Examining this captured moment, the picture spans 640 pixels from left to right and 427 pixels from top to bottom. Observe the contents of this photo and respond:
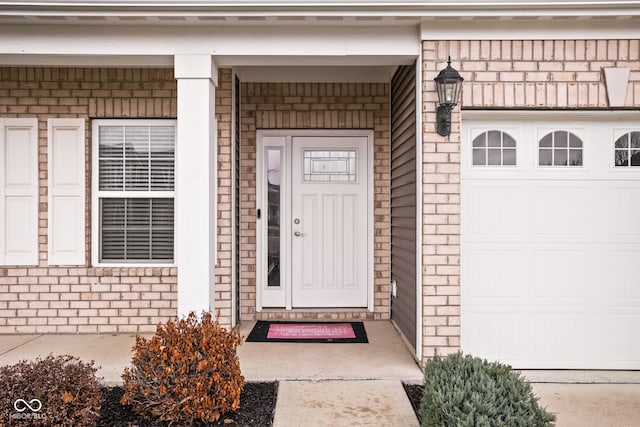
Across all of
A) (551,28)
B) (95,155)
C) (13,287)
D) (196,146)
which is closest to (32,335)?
(13,287)

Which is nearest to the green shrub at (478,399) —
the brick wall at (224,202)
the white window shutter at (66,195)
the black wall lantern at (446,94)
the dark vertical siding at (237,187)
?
the black wall lantern at (446,94)

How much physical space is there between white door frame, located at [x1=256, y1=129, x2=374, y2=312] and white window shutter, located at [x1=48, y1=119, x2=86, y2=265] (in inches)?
74.1

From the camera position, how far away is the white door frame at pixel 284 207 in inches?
219

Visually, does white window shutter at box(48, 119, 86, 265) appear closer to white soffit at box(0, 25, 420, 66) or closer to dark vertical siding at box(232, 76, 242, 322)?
white soffit at box(0, 25, 420, 66)

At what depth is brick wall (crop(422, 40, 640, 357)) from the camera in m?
3.89

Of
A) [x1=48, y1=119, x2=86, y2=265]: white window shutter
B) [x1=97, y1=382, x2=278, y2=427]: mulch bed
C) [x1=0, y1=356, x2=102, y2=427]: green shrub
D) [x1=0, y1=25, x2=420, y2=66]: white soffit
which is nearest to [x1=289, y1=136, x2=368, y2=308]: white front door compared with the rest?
[x1=0, y1=25, x2=420, y2=66]: white soffit

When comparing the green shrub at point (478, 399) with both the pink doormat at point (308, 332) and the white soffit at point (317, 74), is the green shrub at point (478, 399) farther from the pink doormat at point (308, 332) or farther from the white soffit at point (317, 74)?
the white soffit at point (317, 74)

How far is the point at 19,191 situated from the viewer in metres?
4.97

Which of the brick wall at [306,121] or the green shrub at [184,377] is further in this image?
the brick wall at [306,121]

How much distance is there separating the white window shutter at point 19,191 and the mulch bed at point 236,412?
2306mm

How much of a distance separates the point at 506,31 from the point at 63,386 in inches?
Result: 160

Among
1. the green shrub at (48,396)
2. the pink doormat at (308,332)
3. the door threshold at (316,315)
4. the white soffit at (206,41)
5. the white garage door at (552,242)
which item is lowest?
the pink doormat at (308,332)

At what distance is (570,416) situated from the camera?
10.4 ft

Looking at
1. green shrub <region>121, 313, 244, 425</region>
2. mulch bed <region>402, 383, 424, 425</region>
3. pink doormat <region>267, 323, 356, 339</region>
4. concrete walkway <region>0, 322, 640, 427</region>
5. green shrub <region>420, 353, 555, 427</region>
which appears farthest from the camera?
pink doormat <region>267, 323, 356, 339</region>
